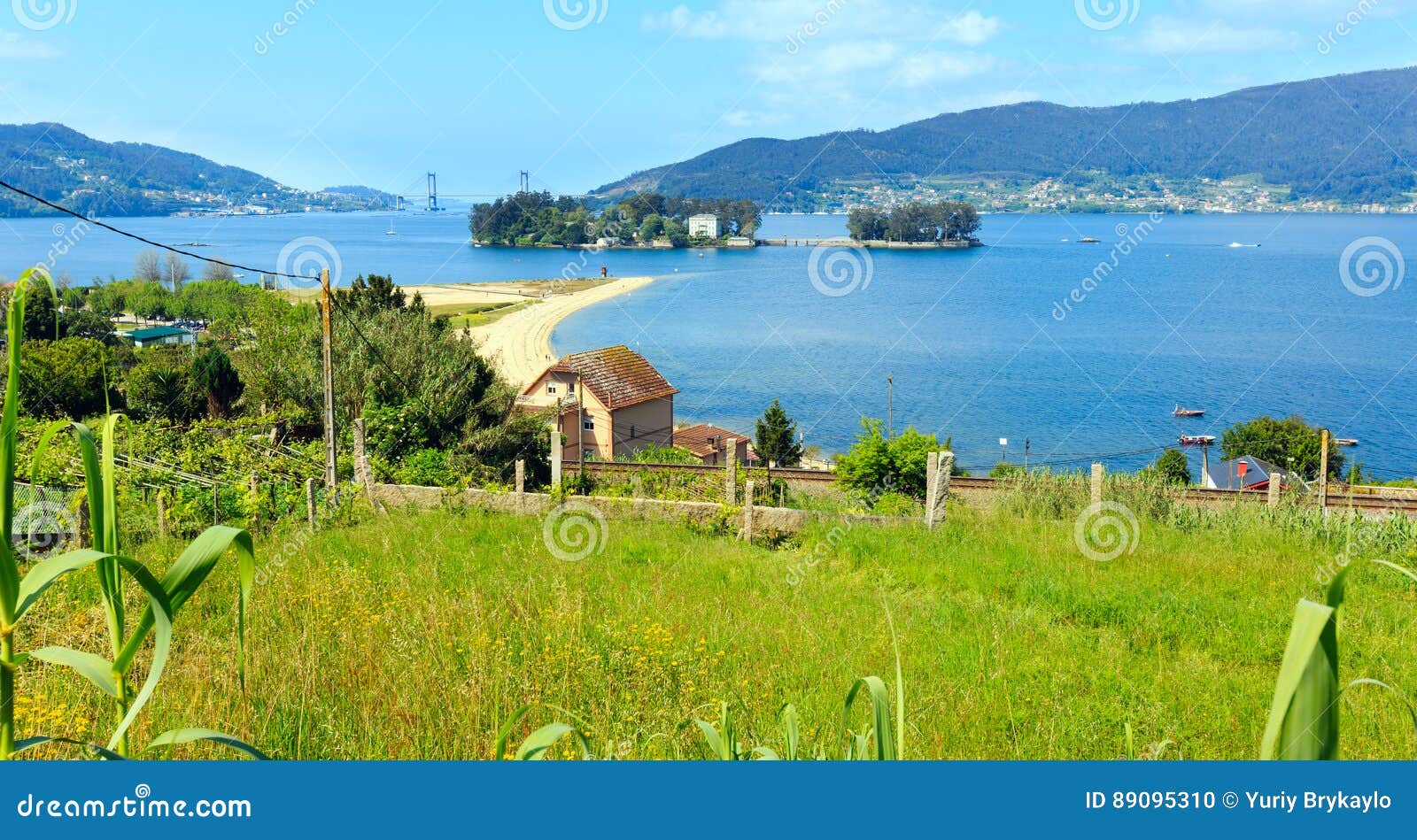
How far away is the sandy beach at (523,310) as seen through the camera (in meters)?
45.9

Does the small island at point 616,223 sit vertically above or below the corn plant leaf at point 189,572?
above

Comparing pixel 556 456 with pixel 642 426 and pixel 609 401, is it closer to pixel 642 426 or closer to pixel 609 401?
pixel 609 401

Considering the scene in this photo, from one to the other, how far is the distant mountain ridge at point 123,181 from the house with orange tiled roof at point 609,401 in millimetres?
44960

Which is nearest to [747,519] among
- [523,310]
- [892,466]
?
[892,466]

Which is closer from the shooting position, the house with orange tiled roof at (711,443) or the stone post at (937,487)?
the stone post at (937,487)

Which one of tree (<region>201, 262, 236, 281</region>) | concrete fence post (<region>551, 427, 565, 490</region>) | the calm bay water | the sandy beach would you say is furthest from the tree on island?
concrete fence post (<region>551, 427, 565, 490</region>)

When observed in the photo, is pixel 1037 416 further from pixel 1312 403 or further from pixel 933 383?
pixel 1312 403

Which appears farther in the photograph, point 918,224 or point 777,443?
point 918,224

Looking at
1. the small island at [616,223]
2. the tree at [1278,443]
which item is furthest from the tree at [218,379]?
the small island at [616,223]

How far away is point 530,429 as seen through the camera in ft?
61.0

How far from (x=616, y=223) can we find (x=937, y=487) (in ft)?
418

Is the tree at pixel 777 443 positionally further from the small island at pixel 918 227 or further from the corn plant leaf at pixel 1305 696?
the small island at pixel 918 227

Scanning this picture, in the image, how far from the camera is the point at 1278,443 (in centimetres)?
3494

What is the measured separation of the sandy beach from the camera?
4591 centimetres
